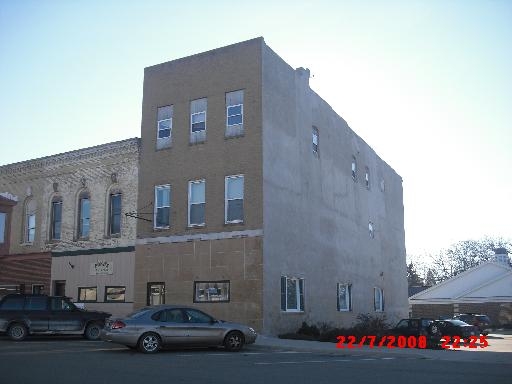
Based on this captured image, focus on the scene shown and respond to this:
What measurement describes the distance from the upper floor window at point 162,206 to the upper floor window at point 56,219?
264 inches

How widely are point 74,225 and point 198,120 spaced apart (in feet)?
28.2

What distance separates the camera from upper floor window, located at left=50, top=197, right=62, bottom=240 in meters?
29.9

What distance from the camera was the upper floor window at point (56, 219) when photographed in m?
29.9

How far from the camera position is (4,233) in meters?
31.3

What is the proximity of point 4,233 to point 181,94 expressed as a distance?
1303 centimetres

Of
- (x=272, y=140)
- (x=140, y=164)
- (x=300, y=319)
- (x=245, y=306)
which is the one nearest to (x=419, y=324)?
(x=300, y=319)

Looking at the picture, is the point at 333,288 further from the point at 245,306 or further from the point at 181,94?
the point at 181,94

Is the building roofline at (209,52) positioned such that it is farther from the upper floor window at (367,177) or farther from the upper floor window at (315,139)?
the upper floor window at (367,177)

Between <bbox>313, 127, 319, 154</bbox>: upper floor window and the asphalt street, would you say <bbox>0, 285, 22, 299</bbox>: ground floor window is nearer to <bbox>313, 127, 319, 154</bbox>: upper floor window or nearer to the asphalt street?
the asphalt street

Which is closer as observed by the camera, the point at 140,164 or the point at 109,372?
the point at 109,372

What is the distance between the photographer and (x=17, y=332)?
2075cm

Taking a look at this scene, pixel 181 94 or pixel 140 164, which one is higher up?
pixel 181 94

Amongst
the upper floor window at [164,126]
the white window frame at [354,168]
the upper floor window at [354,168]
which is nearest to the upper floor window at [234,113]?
the upper floor window at [164,126]

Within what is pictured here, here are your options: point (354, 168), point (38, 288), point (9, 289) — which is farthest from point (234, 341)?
point (354, 168)
